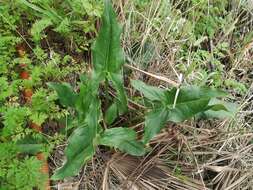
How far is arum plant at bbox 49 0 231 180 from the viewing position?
1589 millimetres

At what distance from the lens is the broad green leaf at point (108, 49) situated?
1.65m

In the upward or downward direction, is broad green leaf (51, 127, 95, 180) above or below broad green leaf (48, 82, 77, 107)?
below

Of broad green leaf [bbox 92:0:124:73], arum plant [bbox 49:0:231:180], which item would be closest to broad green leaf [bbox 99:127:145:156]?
arum plant [bbox 49:0:231:180]

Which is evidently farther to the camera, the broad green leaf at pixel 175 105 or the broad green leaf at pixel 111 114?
the broad green leaf at pixel 111 114

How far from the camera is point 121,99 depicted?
67.4 inches

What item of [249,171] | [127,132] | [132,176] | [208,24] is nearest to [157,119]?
[127,132]

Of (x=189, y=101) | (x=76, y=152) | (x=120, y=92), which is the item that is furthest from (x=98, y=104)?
(x=189, y=101)

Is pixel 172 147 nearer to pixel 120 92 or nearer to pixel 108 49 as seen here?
pixel 120 92

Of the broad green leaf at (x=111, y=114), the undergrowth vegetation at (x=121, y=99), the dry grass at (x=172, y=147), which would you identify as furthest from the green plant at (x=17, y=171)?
the broad green leaf at (x=111, y=114)

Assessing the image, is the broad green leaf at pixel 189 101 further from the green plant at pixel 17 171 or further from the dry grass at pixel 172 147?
the green plant at pixel 17 171

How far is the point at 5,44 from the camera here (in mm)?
1827

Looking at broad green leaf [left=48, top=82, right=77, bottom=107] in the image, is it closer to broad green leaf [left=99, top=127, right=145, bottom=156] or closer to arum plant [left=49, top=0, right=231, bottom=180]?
arum plant [left=49, top=0, right=231, bottom=180]

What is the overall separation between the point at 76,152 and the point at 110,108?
10.6 inches

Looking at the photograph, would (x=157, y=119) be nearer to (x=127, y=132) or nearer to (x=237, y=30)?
(x=127, y=132)
